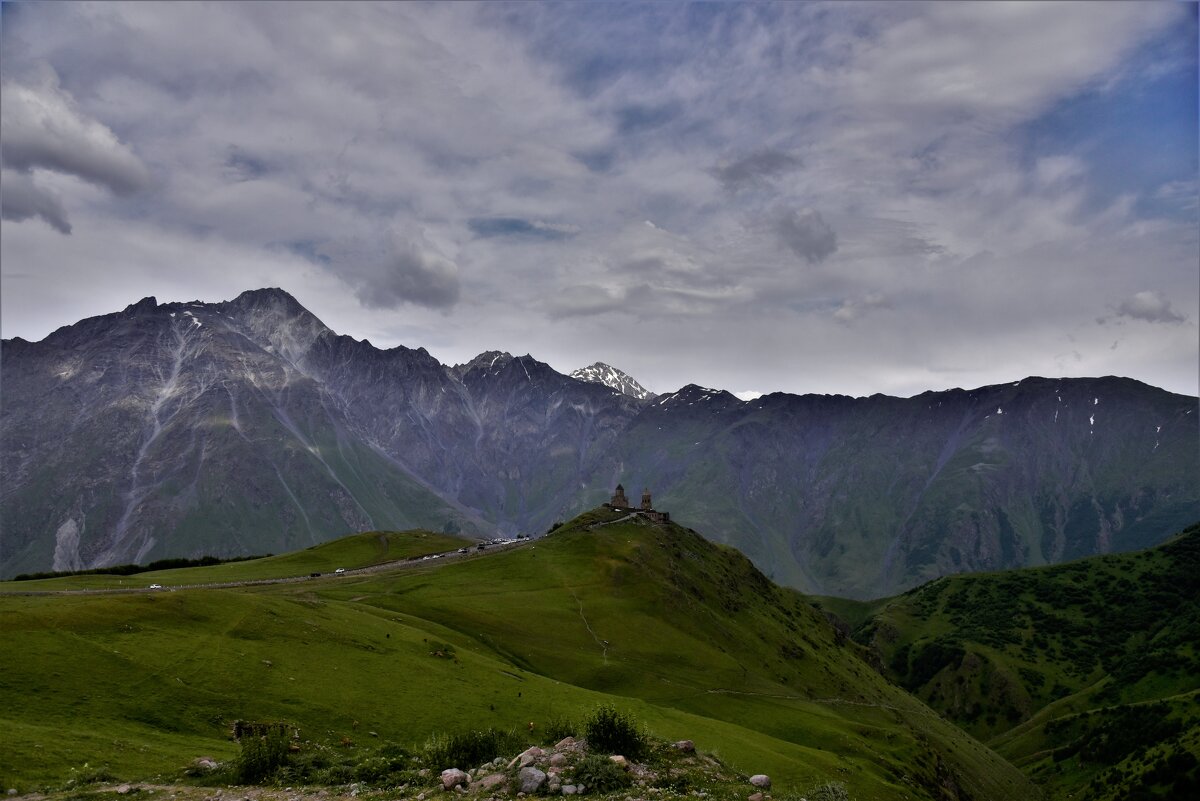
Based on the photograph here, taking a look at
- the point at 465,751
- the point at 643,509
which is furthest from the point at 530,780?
the point at 643,509

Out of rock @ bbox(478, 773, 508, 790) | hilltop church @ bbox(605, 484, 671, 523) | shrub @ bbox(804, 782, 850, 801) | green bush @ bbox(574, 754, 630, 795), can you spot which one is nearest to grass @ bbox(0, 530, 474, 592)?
hilltop church @ bbox(605, 484, 671, 523)

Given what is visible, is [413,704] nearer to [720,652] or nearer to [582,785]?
[582,785]

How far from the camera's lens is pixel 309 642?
65750mm

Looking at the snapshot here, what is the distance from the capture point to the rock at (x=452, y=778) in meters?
31.9

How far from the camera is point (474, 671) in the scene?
70438 mm

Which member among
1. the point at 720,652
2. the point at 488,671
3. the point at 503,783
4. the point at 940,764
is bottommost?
the point at 940,764

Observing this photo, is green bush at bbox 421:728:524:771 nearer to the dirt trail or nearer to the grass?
the dirt trail

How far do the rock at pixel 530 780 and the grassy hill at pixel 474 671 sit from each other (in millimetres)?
18122

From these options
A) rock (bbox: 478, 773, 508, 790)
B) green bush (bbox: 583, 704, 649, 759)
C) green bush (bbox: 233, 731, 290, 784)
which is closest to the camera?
rock (bbox: 478, 773, 508, 790)

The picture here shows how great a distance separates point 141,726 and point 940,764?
93.4 m

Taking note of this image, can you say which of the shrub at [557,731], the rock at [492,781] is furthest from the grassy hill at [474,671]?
the rock at [492,781]

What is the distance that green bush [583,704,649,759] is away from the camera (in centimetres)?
3569

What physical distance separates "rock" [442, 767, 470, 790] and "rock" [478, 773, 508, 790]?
0.76 m

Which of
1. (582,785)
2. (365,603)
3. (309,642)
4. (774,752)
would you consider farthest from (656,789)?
(365,603)
